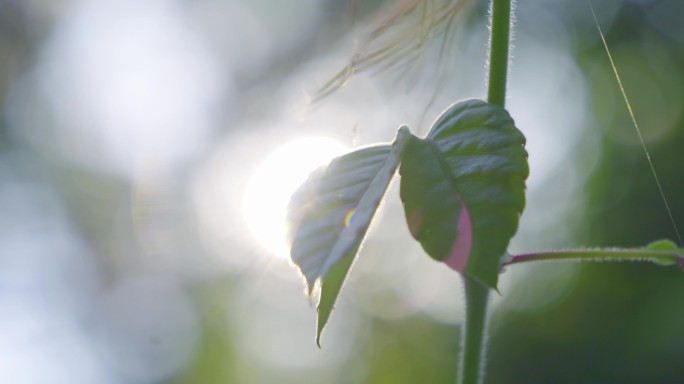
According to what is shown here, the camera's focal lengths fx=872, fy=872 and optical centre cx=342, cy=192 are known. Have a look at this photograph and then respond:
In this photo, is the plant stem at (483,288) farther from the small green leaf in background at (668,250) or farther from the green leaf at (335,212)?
the small green leaf in background at (668,250)

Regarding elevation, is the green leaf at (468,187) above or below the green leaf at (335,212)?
→ above

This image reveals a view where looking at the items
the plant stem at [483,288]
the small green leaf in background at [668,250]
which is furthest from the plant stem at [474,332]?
the small green leaf in background at [668,250]

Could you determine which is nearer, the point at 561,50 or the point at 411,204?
the point at 411,204

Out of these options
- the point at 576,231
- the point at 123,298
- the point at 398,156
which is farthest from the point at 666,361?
the point at 123,298

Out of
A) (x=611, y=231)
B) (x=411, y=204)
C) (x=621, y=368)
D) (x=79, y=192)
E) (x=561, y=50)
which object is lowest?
(x=79, y=192)

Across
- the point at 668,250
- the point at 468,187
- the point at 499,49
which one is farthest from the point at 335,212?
the point at 668,250

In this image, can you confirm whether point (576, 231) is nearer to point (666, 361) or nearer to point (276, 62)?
point (666, 361)
